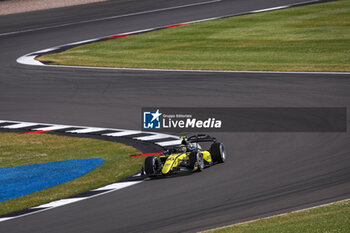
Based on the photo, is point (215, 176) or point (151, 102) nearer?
point (215, 176)

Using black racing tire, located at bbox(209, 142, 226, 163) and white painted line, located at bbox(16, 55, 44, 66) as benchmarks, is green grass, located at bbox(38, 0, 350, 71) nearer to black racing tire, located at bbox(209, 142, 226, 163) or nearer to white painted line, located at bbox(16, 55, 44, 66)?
white painted line, located at bbox(16, 55, 44, 66)

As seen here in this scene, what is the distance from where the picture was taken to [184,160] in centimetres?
1491

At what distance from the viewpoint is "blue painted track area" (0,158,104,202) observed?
1441 centimetres

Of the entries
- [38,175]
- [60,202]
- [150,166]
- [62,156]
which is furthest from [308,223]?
[62,156]

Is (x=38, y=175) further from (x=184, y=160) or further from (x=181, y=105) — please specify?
(x=181, y=105)

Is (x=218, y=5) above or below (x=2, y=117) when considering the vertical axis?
above

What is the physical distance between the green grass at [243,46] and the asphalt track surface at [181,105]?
1819mm

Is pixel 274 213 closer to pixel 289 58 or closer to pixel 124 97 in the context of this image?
pixel 124 97

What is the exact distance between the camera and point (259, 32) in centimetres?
→ 3381

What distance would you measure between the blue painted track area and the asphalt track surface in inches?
78.4

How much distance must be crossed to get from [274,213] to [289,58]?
1770 cm

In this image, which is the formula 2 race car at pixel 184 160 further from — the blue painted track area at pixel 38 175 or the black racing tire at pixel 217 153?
the blue painted track area at pixel 38 175

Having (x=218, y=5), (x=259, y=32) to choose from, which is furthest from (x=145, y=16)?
(x=259, y=32)

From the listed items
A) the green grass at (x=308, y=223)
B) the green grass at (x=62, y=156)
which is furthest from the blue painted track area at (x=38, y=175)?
the green grass at (x=308, y=223)
